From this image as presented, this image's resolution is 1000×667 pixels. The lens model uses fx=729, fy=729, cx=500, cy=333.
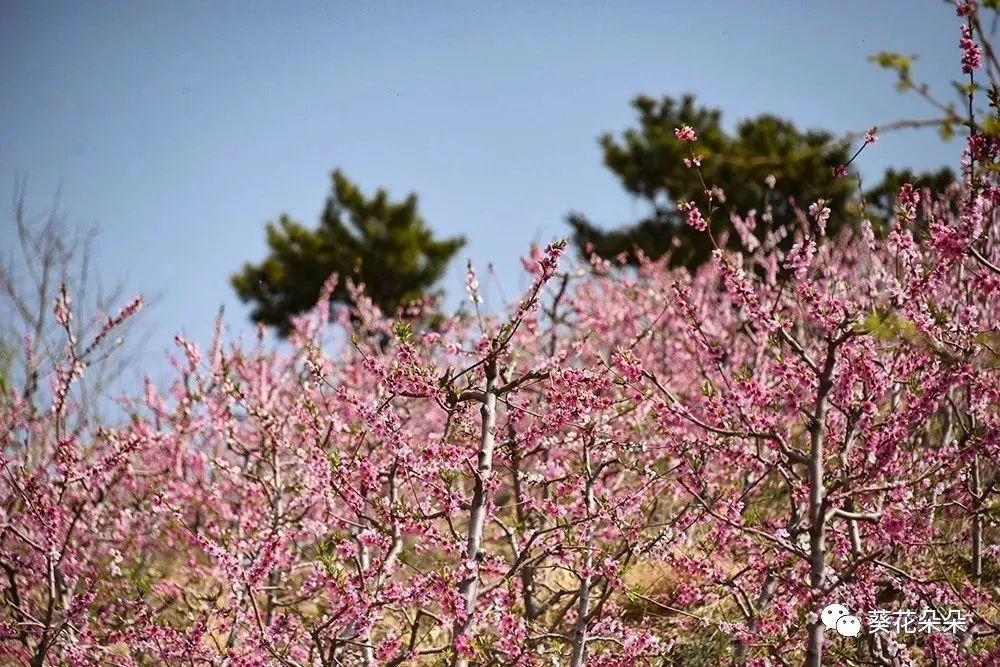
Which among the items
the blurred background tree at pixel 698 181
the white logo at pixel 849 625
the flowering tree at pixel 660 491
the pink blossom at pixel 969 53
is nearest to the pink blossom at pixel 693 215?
the flowering tree at pixel 660 491

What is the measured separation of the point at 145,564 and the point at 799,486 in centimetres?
647

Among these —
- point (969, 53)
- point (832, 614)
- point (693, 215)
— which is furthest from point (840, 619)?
point (969, 53)

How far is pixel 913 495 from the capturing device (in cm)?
424

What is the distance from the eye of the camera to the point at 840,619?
156 inches

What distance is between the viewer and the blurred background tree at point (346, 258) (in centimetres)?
1686

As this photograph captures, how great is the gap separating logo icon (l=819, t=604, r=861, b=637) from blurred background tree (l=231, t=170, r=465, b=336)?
43.0ft

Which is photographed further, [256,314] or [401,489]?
[256,314]

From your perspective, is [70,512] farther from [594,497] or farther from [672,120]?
[672,120]

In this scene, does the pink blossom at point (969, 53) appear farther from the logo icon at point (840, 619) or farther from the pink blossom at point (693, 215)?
the logo icon at point (840, 619)

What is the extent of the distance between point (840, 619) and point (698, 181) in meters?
12.7

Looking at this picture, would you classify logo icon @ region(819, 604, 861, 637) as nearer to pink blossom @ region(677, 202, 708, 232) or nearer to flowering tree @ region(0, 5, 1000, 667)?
flowering tree @ region(0, 5, 1000, 667)

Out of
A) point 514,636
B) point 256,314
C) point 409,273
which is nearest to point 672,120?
point 409,273

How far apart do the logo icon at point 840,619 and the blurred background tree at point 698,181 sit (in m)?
11.2

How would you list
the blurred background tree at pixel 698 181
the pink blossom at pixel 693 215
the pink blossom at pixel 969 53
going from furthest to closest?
1. the blurred background tree at pixel 698 181
2. the pink blossom at pixel 693 215
3. the pink blossom at pixel 969 53
